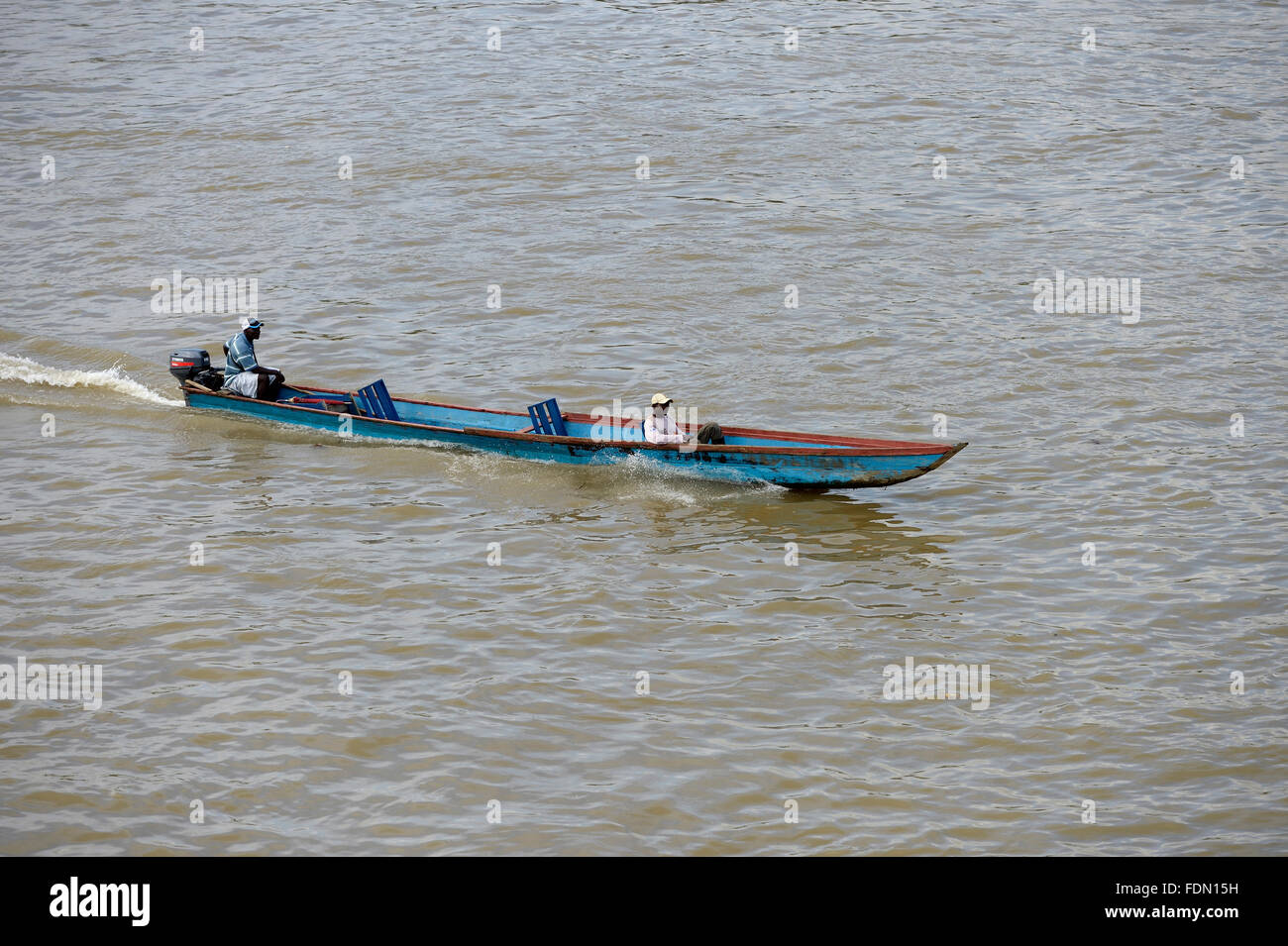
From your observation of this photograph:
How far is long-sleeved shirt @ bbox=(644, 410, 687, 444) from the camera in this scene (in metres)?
13.8

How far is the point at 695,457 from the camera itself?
1363 cm

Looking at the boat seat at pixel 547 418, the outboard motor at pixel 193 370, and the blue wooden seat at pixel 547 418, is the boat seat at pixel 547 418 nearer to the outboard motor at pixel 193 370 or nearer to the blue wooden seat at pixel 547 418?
the blue wooden seat at pixel 547 418

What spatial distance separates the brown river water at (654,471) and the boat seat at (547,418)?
1.42ft

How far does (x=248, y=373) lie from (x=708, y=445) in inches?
228

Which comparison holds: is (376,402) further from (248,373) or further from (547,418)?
(547,418)

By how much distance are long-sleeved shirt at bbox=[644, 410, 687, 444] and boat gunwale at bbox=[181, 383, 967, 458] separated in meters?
0.13

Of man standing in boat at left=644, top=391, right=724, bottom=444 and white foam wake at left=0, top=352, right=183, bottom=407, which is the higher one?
white foam wake at left=0, top=352, right=183, bottom=407

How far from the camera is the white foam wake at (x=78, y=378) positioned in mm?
16609

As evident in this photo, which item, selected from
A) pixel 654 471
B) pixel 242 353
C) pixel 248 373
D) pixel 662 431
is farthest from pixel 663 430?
pixel 242 353

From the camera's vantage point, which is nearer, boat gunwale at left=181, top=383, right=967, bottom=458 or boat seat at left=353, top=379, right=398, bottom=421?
boat gunwale at left=181, top=383, right=967, bottom=458

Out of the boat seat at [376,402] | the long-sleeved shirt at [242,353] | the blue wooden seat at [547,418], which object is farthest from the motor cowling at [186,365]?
the blue wooden seat at [547,418]

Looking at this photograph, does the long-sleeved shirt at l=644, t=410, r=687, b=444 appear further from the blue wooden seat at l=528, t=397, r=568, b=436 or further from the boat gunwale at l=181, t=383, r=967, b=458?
the blue wooden seat at l=528, t=397, r=568, b=436

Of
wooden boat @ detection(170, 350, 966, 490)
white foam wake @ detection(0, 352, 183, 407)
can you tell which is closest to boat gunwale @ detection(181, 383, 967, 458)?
wooden boat @ detection(170, 350, 966, 490)
